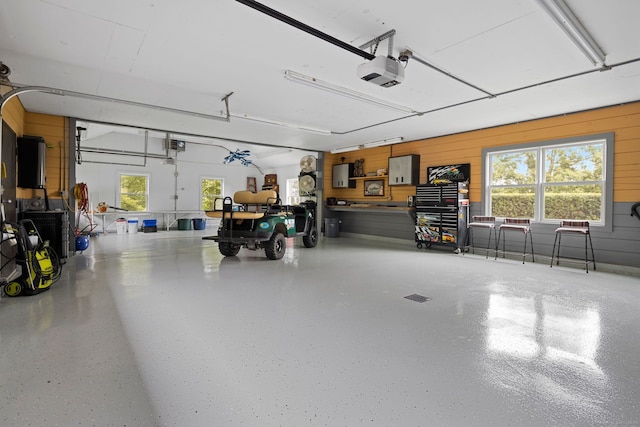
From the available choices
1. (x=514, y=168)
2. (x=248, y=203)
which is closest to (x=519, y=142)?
(x=514, y=168)

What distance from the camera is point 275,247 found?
5812 millimetres

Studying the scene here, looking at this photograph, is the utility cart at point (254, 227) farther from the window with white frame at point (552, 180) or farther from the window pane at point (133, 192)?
the window pane at point (133, 192)

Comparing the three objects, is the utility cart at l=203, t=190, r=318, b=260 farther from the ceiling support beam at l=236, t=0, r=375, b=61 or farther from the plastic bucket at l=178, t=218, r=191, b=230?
the plastic bucket at l=178, t=218, r=191, b=230

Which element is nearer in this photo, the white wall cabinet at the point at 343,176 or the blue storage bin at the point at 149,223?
the white wall cabinet at the point at 343,176

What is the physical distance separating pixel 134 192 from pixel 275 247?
809 cm

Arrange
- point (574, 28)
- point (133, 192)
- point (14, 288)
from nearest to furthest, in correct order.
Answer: point (574, 28) → point (14, 288) → point (133, 192)

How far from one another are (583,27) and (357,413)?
379 centimetres

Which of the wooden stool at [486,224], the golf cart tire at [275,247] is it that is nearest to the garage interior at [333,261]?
the wooden stool at [486,224]

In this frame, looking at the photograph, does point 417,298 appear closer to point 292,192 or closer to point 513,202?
point 513,202

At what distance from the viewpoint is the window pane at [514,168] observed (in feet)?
20.5

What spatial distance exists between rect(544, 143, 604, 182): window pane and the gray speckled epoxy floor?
6.64 ft

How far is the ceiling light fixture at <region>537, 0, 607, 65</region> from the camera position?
101 inches

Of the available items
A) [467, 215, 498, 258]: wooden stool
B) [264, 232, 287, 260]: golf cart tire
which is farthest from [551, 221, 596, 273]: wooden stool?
[264, 232, 287, 260]: golf cart tire

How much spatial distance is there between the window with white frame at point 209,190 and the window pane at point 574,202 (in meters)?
10.7
